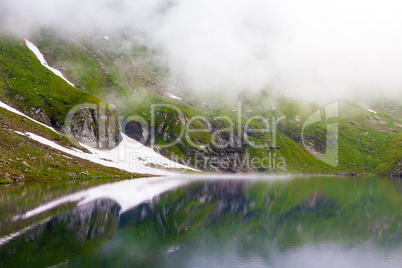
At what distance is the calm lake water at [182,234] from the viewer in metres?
24.4

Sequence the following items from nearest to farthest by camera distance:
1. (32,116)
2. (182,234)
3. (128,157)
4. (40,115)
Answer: (182,234), (32,116), (40,115), (128,157)

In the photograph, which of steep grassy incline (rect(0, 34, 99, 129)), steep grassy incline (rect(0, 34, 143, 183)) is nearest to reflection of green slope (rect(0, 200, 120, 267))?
steep grassy incline (rect(0, 34, 143, 183))

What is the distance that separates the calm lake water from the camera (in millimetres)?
24406

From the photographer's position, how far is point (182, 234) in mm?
33844

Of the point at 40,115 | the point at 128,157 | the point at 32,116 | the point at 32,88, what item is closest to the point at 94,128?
the point at 128,157

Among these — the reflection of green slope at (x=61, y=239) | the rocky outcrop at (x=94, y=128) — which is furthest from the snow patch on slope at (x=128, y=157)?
the reflection of green slope at (x=61, y=239)

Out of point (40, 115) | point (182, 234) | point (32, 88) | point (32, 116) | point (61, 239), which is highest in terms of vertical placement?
point (32, 88)

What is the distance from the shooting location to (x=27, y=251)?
76.8 ft

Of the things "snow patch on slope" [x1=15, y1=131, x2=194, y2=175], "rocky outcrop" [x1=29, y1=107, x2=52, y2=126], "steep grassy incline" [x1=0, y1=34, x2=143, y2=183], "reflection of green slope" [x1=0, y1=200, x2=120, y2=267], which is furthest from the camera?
"rocky outcrop" [x1=29, y1=107, x2=52, y2=126]

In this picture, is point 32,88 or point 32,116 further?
point 32,88

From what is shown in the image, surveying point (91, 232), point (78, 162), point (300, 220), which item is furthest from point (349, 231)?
point (78, 162)

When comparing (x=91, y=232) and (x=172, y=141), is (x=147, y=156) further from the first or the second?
(x=91, y=232)

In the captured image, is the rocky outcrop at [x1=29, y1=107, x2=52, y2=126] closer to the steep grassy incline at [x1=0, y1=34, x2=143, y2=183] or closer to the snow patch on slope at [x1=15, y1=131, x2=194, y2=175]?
the steep grassy incline at [x1=0, y1=34, x2=143, y2=183]

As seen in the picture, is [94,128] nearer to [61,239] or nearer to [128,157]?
[128,157]
